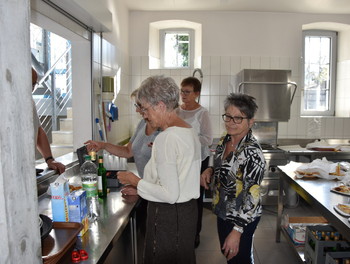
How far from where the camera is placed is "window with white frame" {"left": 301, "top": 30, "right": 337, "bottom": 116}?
14.0 ft

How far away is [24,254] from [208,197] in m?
3.38

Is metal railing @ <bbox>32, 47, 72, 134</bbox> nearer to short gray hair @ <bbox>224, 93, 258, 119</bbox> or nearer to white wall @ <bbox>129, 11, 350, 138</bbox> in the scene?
white wall @ <bbox>129, 11, 350, 138</bbox>

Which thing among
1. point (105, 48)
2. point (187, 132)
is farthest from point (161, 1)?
point (187, 132)

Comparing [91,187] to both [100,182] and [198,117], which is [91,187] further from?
[198,117]

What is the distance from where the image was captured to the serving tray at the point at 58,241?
92 centimetres

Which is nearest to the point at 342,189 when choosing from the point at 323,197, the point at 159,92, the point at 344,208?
the point at 323,197

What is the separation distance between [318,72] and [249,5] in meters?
1.44

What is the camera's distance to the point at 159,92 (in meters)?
1.21

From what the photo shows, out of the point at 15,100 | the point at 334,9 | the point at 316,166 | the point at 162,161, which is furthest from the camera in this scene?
the point at 334,9

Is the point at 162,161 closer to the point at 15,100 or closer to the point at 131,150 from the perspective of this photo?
the point at 15,100

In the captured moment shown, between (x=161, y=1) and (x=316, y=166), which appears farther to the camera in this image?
(x=161, y=1)

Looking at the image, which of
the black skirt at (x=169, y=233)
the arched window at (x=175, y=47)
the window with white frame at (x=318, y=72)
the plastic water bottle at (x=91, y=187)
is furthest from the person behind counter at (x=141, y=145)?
the window with white frame at (x=318, y=72)

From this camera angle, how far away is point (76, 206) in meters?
1.20

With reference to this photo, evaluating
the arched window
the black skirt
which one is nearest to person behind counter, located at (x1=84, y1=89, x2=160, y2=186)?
the black skirt
